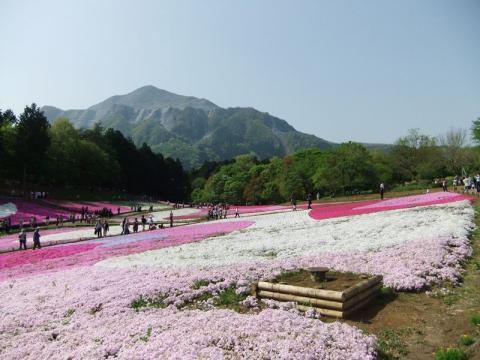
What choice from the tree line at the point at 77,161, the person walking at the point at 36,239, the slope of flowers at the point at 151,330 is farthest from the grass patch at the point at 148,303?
the tree line at the point at 77,161

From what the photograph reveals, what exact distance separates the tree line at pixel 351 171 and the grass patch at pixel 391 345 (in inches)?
2747

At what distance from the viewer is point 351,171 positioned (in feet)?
287

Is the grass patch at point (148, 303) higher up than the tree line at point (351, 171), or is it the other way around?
the tree line at point (351, 171)

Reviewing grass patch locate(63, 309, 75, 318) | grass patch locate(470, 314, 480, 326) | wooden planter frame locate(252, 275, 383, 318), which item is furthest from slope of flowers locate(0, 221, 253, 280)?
grass patch locate(470, 314, 480, 326)

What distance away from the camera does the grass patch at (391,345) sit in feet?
30.4

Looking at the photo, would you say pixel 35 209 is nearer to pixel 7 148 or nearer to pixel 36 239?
pixel 7 148

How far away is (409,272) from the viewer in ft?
48.5

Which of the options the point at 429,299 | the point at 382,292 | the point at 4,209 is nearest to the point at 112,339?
the point at 382,292

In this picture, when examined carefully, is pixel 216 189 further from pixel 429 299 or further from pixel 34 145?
pixel 429 299

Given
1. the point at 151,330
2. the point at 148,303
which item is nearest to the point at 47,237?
the point at 148,303

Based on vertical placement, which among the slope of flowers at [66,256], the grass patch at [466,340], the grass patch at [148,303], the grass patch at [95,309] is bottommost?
the slope of flowers at [66,256]

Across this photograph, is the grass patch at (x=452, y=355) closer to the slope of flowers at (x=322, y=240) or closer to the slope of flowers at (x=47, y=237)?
the slope of flowers at (x=322, y=240)

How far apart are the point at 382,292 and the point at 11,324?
12.1 m

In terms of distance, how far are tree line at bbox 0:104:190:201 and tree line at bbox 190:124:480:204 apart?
2464 centimetres
